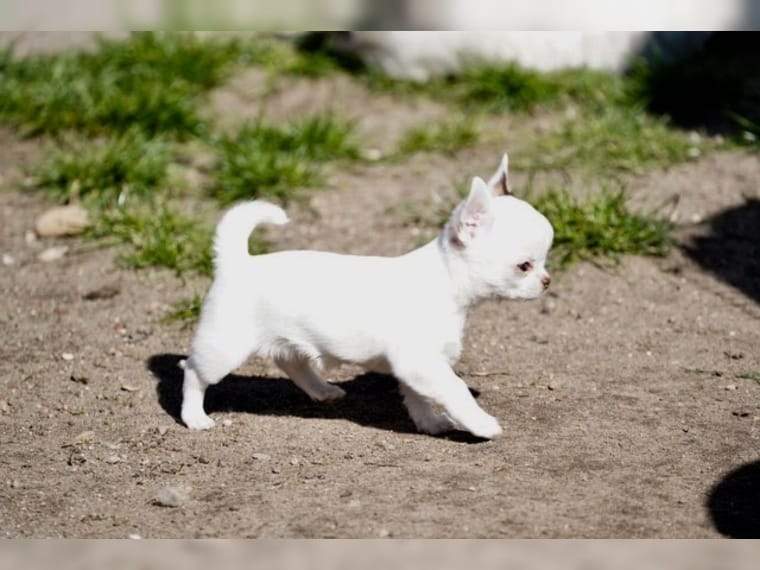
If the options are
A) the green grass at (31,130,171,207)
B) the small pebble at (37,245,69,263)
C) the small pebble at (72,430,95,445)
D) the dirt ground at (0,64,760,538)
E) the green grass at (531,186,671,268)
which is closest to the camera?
the dirt ground at (0,64,760,538)

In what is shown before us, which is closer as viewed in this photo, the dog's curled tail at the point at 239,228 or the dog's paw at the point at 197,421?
the dog's curled tail at the point at 239,228

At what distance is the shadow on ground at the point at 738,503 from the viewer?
398 cm

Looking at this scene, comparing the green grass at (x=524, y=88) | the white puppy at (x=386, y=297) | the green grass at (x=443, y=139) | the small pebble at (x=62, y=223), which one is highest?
the white puppy at (x=386, y=297)

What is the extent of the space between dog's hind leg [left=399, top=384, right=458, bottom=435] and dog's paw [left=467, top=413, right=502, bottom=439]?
0.24 meters

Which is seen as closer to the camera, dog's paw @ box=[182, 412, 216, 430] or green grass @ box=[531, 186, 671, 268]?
dog's paw @ box=[182, 412, 216, 430]

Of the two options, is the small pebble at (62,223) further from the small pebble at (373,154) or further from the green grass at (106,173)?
the small pebble at (373,154)

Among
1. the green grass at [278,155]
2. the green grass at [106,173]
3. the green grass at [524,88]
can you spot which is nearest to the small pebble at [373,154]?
the green grass at [278,155]

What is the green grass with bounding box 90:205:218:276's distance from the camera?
21.5 feet

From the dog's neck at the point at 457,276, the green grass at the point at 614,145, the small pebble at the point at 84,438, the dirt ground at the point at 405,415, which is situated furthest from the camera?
the green grass at the point at 614,145

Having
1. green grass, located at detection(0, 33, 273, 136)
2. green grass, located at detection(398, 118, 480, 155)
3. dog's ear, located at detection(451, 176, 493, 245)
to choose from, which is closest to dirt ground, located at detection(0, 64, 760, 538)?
green grass, located at detection(398, 118, 480, 155)

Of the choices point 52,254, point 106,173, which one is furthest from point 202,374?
point 106,173

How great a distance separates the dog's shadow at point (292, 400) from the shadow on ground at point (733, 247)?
188 centimetres

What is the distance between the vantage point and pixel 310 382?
16.6 ft

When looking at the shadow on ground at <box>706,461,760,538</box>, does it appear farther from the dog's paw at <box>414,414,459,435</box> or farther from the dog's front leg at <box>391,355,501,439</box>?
the dog's paw at <box>414,414,459,435</box>
